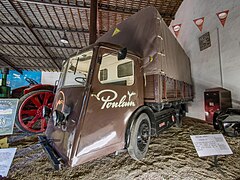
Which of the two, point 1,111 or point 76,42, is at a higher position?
point 76,42

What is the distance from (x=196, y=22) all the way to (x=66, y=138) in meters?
6.60

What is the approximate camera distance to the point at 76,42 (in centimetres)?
833

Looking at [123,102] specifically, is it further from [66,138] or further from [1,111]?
[1,111]

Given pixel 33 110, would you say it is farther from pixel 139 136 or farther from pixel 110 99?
pixel 139 136

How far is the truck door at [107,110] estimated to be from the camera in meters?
1.45

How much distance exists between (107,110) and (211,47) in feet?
17.1

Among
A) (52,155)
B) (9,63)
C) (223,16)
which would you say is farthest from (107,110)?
(9,63)

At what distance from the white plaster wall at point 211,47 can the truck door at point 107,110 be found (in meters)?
3.89

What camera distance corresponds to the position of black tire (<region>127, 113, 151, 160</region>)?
181 cm

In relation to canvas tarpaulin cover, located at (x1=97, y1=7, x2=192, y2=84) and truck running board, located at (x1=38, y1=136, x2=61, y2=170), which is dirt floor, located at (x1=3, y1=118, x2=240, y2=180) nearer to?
truck running board, located at (x1=38, y1=136, x2=61, y2=170)

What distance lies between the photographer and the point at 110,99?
5.46ft

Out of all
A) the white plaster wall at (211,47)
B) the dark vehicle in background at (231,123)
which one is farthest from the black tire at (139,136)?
the white plaster wall at (211,47)

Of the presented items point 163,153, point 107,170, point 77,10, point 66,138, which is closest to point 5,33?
point 77,10

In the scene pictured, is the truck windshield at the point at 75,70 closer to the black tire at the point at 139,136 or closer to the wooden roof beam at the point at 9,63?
the black tire at the point at 139,136
